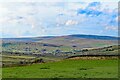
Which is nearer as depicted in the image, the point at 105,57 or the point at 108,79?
the point at 108,79

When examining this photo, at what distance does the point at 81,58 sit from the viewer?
5619cm

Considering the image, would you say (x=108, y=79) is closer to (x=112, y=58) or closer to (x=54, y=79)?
(x=54, y=79)

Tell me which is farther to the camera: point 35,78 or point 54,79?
point 35,78

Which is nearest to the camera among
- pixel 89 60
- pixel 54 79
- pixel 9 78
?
pixel 54 79

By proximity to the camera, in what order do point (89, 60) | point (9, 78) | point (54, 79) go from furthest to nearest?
point (89, 60)
point (9, 78)
point (54, 79)

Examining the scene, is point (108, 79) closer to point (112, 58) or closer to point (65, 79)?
point (65, 79)

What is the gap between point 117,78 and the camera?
3020 cm

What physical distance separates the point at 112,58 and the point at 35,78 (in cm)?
2524

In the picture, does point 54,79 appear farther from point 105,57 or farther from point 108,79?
point 105,57

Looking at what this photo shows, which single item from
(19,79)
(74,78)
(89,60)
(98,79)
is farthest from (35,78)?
(89,60)

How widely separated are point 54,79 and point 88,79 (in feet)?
10.0

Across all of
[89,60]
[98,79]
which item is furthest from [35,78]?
[89,60]

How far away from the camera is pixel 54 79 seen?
94.6 feet

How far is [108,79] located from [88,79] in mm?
2196
